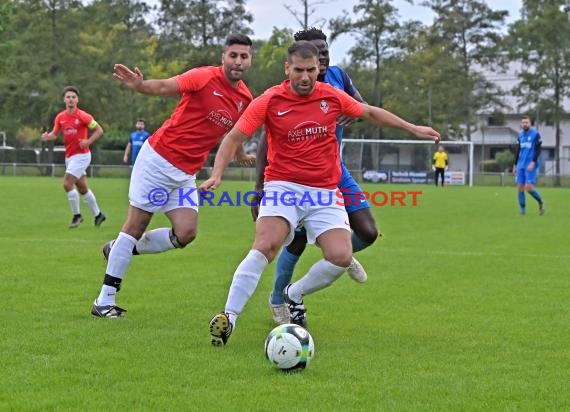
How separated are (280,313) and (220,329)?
3.78ft

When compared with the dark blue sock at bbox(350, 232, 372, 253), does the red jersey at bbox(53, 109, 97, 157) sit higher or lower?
higher

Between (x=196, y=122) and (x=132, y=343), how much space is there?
2.08 meters

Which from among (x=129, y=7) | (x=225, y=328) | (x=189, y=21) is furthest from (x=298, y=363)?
(x=129, y=7)

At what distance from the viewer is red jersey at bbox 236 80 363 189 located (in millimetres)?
6145

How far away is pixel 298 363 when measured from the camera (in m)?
5.08

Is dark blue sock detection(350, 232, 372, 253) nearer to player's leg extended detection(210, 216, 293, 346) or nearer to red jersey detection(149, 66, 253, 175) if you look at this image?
player's leg extended detection(210, 216, 293, 346)


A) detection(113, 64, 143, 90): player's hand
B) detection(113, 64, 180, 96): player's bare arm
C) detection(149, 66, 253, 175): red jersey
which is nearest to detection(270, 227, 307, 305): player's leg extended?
detection(149, 66, 253, 175): red jersey

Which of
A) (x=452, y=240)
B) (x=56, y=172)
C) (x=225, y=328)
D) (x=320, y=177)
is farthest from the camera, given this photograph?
(x=56, y=172)

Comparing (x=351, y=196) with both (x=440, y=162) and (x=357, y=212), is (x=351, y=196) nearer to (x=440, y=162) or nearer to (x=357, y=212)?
(x=357, y=212)

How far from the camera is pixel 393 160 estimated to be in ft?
146

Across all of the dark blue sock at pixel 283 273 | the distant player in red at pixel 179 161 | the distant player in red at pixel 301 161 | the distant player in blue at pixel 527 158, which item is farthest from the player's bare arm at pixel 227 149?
the distant player in blue at pixel 527 158

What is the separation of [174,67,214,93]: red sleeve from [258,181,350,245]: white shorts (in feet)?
3.73

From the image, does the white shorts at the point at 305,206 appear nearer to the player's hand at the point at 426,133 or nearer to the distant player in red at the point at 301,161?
the distant player in red at the point at 301,161

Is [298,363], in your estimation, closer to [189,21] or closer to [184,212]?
[184,212]
